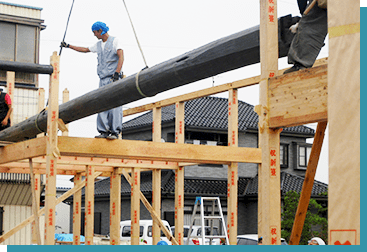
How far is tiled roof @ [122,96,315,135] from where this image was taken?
27.7 metres

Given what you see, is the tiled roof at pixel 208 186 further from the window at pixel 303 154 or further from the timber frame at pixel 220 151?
the timber frame at pixel 220 151

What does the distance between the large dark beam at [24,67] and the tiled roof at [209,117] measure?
60.6 feet

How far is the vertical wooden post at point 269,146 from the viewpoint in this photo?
4.59 metres

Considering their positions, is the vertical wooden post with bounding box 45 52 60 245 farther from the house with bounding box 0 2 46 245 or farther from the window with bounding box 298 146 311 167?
the window with bounding box 298 146 311 167

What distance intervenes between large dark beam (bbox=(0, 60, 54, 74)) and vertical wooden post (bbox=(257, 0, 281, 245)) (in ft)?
13.6

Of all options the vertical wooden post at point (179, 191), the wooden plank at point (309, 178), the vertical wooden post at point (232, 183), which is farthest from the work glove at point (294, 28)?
the vertical wooden post at point (179, 191)

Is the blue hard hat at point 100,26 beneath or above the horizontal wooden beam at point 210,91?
above

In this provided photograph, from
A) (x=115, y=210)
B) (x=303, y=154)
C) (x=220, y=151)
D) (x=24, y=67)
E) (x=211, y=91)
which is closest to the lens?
(x=24, y=67)

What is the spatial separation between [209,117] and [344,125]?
84.1ft

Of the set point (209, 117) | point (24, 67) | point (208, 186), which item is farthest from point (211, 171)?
point (24, 67)

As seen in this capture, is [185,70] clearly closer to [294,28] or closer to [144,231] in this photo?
[294,28]

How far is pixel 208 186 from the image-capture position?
26656 millimetres

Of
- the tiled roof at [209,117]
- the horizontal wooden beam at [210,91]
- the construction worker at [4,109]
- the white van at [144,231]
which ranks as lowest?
the white van at [144,231]

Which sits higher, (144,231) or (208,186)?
(208,186)
